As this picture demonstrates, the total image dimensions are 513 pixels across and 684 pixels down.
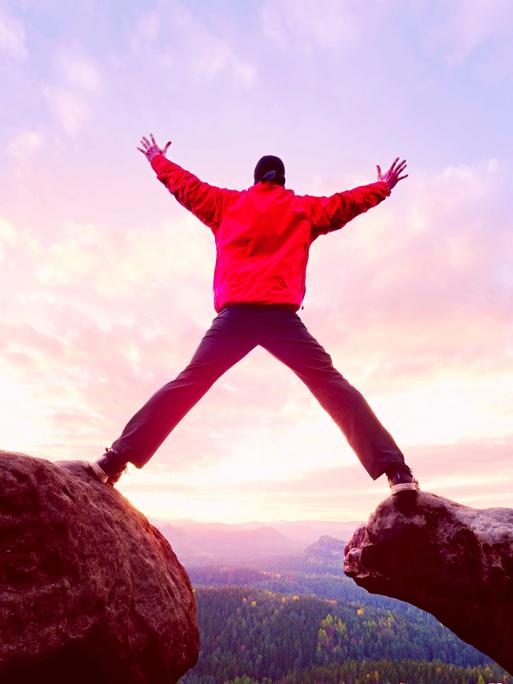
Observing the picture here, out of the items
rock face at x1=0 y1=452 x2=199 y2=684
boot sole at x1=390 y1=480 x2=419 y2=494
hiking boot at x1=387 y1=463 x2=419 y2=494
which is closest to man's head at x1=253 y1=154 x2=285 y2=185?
hiking boot at x1=387 y1=463 x2=419 y2=494

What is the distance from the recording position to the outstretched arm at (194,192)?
566 centimetres

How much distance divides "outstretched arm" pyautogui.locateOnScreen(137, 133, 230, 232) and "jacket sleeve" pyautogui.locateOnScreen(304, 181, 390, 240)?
3.89ft

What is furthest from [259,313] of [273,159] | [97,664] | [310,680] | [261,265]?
[310,680]

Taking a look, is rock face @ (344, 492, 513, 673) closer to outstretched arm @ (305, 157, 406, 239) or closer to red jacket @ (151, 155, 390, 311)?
red jacket @ (151, 155, 390, 311)

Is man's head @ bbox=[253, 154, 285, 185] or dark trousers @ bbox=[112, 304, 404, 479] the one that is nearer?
dark trousers @ bbox=[112, 304, 404, 479]

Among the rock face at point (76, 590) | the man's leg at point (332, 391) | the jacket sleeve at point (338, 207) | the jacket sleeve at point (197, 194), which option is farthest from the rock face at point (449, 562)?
the jacket sleeve at point (197, 194)

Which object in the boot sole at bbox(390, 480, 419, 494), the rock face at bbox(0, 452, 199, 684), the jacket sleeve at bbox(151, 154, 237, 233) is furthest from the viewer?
the jacket sleeve at bbox(151, 154, 237, 233)

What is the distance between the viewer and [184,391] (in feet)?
16.3

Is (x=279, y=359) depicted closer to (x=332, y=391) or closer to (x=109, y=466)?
(x=332, y=391)

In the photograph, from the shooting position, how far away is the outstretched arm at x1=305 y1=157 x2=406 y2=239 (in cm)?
551

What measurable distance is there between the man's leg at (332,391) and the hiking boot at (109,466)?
2.11 m

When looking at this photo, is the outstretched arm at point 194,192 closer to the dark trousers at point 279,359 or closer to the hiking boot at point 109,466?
the dark trousers at point 279,359

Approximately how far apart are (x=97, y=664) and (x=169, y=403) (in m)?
2.48

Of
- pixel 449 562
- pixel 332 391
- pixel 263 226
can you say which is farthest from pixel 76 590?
pixel 263 226
